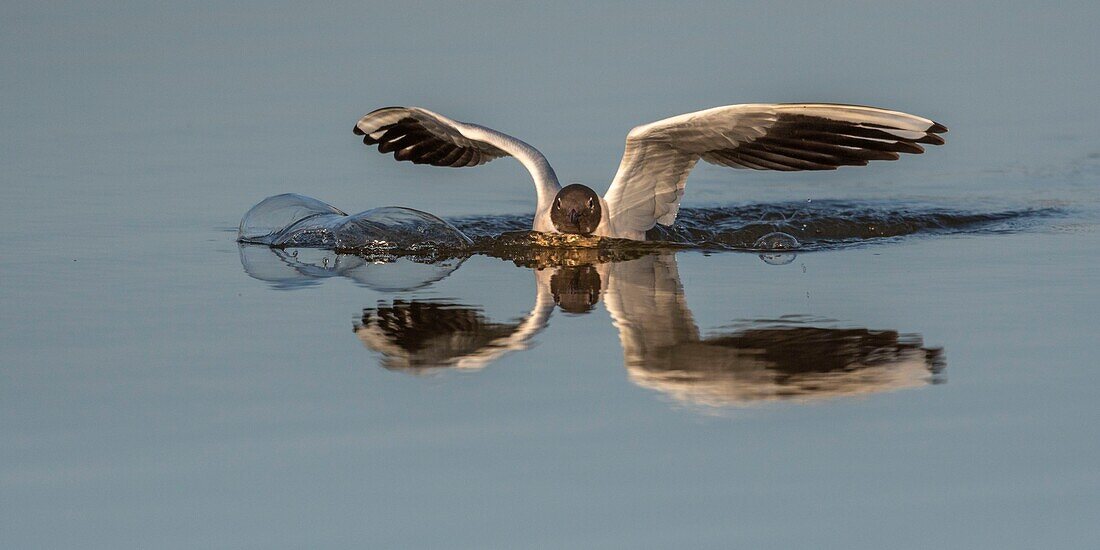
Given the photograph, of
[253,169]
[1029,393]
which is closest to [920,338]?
[1029,393]

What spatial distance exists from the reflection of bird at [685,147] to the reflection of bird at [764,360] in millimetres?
2315

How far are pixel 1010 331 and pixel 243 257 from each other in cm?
484

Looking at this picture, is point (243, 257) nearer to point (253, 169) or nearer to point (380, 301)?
point (380, 301)

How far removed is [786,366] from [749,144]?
4133 mm

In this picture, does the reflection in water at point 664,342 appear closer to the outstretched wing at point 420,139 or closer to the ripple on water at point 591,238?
the ripple on water at point 591,238

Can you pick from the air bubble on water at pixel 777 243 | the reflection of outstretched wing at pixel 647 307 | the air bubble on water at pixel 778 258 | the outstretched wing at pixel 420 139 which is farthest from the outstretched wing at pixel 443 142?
the air bubble on water at pixel 778 258

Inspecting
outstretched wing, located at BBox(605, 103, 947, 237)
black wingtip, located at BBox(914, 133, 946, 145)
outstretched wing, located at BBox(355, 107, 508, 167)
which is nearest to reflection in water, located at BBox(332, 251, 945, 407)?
outstretched wing, located at BBox(605, 103, 947, 237)

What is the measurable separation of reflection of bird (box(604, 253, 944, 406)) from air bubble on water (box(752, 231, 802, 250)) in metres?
2.59

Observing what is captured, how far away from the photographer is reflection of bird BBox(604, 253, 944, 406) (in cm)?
560

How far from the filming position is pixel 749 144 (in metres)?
9.91

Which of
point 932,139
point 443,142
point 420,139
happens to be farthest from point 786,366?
point 420,139

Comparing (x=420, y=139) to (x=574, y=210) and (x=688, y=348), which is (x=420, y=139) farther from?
(x=688, y=348)

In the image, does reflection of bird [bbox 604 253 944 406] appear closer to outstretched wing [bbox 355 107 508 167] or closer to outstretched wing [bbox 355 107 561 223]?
outstretched wing [bbox 355 107 561 223]

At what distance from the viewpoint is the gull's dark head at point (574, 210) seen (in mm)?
10008
